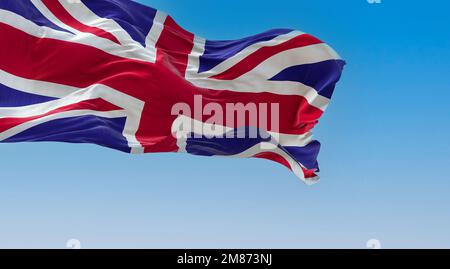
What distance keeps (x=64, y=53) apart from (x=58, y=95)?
84cm

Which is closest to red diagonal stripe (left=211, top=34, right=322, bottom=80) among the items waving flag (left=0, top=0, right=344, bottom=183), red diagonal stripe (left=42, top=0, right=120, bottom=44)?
waving flag (left=0, top=0, right=344, bottom=183)

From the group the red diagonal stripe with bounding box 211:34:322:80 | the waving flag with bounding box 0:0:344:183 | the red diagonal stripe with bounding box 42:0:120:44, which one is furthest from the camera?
the red diagonal stripe with bounding box 211:34:322:80

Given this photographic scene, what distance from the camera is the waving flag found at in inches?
439

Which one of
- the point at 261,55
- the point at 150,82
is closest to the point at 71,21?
the point at 150,82

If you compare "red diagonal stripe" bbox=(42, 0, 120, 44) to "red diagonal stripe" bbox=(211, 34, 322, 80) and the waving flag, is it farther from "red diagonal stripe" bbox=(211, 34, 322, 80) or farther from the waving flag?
"red diagonal stripe" bbox=(211, 34, 322, 80)

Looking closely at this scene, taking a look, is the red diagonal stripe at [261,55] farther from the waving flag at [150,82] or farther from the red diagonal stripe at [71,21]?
the red diagonal stripe at [71,21]

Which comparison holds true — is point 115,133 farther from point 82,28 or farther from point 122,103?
point 82,28

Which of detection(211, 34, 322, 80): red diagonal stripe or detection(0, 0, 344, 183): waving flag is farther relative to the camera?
detection(211, 34, 322, 80): red diagonal stripe

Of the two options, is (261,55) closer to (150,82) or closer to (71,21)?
(150,82)

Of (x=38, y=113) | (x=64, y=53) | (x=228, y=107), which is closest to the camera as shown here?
(x=38, y=113)

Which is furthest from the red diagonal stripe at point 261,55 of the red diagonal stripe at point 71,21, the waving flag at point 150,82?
the red diagonal stripe at point 71,21

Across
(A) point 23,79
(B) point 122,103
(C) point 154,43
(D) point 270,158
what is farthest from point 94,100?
(D) point 270,158

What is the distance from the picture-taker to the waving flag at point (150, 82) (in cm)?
1114

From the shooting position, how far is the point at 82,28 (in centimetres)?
1230
